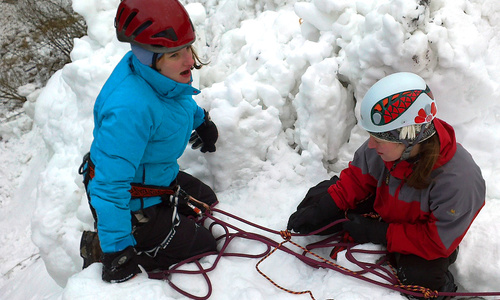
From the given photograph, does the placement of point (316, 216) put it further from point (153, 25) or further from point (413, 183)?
point (153, 25)

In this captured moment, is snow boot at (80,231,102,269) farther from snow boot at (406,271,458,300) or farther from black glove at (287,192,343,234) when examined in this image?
snow boot at (406,271,458,300)

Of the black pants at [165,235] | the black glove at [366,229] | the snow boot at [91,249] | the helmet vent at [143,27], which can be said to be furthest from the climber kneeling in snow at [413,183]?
the snow boot at [91,249]

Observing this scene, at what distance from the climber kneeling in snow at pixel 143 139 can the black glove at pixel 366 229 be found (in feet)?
3.06

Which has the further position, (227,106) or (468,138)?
(227,106)

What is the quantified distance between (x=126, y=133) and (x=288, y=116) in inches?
56.4

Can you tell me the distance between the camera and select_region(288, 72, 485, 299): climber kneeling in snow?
4.93ft

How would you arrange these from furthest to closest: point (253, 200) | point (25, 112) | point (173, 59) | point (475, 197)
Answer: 1. point (25, 112)
2. point (253, 200)
3. point (173, 59)
4. point (475, 197)

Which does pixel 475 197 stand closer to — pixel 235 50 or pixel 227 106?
pixel 227 106

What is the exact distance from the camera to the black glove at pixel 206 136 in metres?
2.41

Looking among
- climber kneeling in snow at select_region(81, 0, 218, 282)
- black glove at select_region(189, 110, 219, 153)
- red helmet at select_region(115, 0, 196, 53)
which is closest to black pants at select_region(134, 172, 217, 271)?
climber kneeling in snow at select_region(81, 0, 218, 282)

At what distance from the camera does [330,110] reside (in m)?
2.45

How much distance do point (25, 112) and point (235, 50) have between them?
4374mm

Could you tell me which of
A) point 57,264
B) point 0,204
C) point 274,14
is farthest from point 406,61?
point 0,204

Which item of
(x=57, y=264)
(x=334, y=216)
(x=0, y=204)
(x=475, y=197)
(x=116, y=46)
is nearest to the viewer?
(x=475, y=197)
